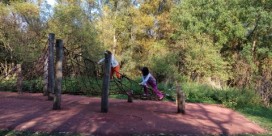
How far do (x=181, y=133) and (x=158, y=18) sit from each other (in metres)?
30.1

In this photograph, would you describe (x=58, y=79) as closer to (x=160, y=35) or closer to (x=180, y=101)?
(x=180, y=101)

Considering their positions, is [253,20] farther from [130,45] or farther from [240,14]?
[130,45]

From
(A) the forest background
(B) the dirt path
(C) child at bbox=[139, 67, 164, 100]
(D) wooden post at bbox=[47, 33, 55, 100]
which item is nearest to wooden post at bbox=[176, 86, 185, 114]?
(B) the dirt path

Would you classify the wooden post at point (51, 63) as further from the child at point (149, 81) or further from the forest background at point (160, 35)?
the forest background at point (160, 35)

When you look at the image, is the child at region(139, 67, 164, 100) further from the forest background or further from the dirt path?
the forest background

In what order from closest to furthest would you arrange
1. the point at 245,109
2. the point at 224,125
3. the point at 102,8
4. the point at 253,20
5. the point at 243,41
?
the point at 224,125
the point at 245,109
the point at 253,20
the point at 243,41
the point at 102,8

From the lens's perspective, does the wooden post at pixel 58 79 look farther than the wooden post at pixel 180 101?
No

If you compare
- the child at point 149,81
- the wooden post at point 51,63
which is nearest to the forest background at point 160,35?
the child at point 149,81

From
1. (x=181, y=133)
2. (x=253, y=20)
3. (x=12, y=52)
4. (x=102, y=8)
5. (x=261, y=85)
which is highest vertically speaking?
(x=102, y=8)

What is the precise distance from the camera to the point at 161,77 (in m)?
27.0

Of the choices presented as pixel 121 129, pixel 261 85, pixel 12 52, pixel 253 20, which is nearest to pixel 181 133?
pixel 121 129

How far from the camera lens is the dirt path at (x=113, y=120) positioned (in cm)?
802

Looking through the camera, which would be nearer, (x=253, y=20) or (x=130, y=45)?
(x=253, y=20)

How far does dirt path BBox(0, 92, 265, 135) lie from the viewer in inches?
316
